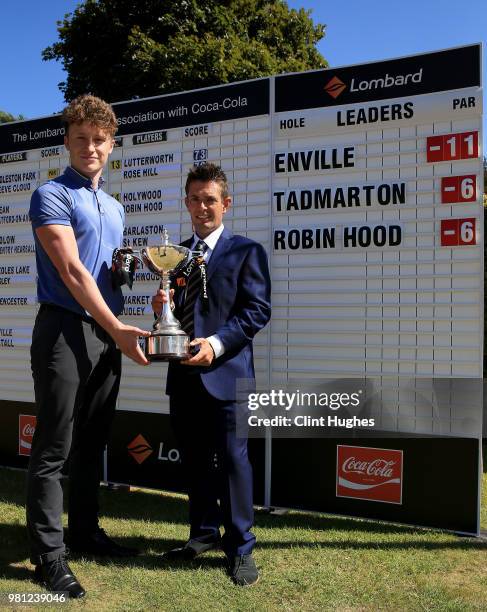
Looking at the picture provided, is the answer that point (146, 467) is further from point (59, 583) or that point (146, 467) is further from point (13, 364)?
point (59, 583)

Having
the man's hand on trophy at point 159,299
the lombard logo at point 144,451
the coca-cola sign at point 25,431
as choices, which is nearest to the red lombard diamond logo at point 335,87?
the man's hand on trophy at point 159,299

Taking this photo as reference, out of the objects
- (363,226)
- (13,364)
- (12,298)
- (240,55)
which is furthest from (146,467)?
(240,55)

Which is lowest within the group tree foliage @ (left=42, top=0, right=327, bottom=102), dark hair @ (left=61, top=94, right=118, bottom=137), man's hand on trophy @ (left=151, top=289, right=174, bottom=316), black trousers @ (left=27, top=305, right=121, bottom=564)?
black trousers @ (left=27, top=305, right=121, bottom=564)

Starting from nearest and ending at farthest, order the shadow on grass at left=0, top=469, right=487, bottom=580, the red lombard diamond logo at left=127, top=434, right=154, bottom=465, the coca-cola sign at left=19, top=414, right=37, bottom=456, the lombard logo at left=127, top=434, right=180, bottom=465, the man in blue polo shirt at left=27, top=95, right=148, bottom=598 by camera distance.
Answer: the man in blue polo shirt at left=27, top=95, right=148, bottom=598 → the shadow on grass at left=0, top=469, right=487, bottom=580 → the lombard logo at left=127, top=434, right=180, bottom=465 → the red lombard diamond logo at left=127, top=434, right=154, bottom=465 → the coca-cola sign at left=19, top=414, right=37, bottom=456

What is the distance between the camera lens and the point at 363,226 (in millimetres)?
4371

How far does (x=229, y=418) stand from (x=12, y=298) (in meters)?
3.15

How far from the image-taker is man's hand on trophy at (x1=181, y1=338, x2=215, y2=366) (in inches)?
121

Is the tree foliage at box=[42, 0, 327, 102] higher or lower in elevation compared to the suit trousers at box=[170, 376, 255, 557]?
higher

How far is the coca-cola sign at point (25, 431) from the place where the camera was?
5609 millimetres

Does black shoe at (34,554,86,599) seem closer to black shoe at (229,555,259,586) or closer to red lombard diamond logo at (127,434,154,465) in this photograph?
black shoe at (229,555,259,586)

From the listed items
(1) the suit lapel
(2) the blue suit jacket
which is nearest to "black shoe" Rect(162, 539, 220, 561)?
(2) the blue suit jacket

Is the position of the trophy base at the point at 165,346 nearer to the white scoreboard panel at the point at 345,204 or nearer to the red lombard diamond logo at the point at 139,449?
the white scoreboard panel at the point at 345,204

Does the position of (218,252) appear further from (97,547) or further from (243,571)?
(97,547)

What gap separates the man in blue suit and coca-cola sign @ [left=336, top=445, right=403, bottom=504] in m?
1.22
